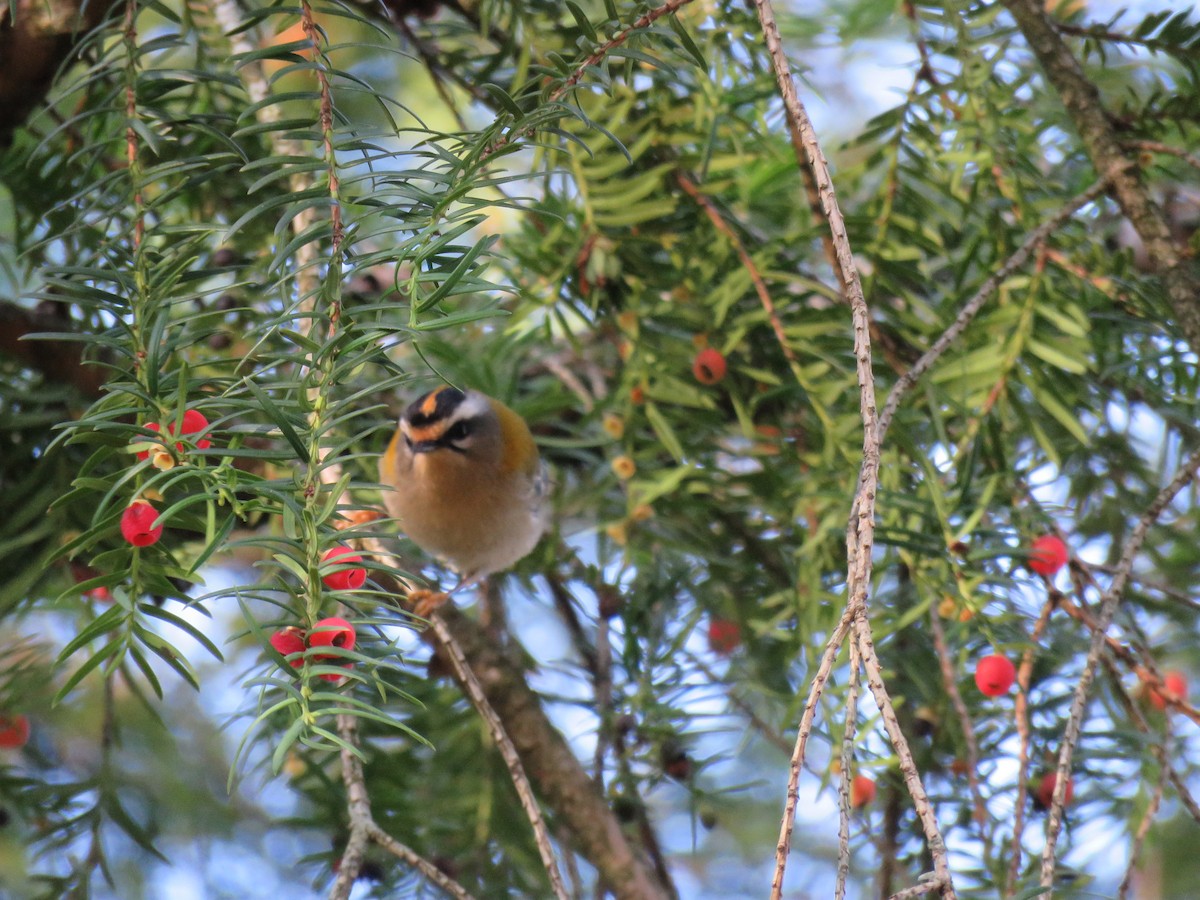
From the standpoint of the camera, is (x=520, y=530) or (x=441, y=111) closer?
(x=520, y=530)

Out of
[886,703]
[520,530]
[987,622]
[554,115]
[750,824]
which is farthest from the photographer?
[750,824]

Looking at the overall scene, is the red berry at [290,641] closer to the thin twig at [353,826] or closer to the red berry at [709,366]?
the thin twig at [353,826]

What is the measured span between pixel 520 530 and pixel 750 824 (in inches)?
47.4

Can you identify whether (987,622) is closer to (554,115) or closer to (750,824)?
(554,115)

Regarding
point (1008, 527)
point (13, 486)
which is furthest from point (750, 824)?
point (13, 486)

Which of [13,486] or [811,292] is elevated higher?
[811,292]

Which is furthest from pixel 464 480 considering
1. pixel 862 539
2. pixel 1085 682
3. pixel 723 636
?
pixel 862 539

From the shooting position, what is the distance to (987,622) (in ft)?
4.07

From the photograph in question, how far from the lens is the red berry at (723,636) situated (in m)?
1.88

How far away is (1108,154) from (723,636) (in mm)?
1004

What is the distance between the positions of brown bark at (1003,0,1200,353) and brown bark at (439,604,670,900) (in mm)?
1017

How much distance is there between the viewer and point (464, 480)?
2.67m

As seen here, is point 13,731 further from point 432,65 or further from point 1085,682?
point 1085,682

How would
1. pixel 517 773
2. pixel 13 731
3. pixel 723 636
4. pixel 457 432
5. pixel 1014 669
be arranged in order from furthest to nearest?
1. pixel 457 432
2. pixel 723 636
3. pixel 13 731
4. pixel 1014 669
5. pixel 517 773
